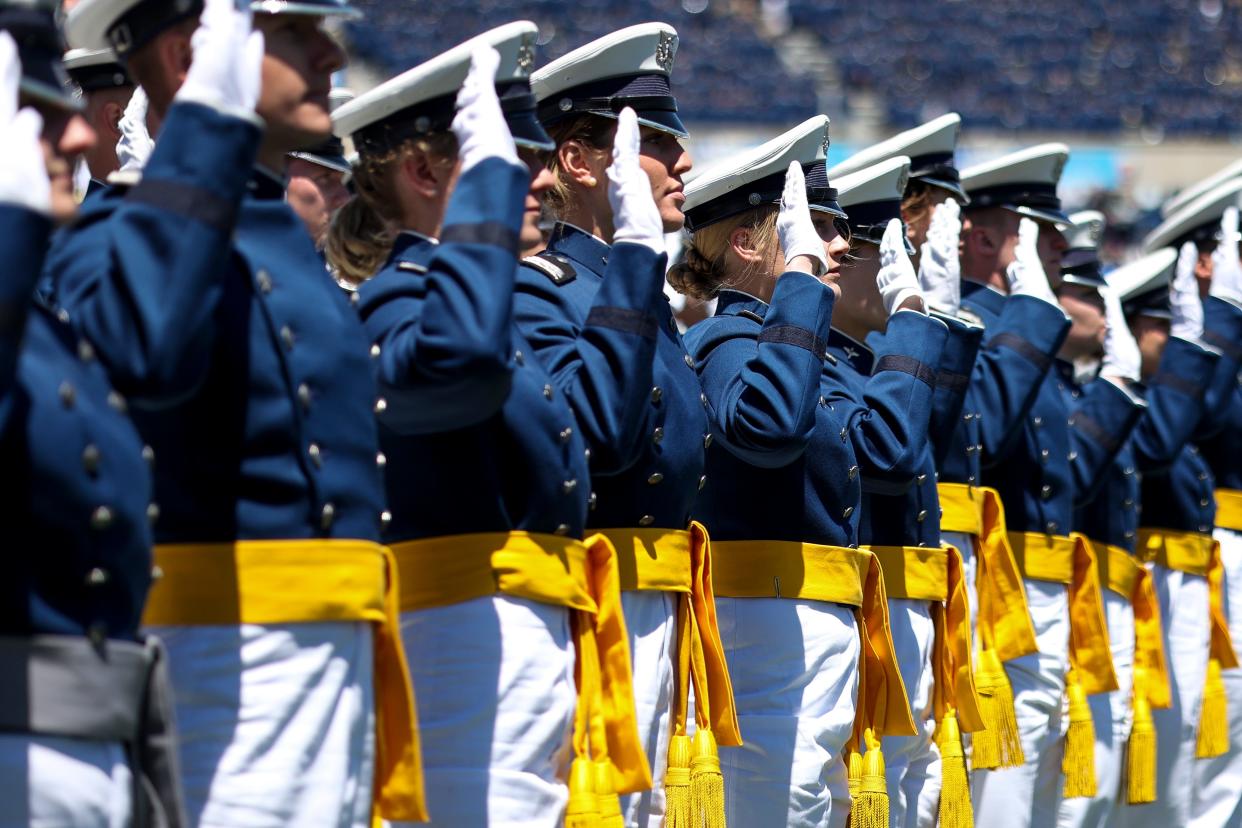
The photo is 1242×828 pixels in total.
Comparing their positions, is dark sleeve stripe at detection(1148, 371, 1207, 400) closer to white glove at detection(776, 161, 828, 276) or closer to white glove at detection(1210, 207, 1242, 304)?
white glove at detection(1210, 207, 1242, 304)

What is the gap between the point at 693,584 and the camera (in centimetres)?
423

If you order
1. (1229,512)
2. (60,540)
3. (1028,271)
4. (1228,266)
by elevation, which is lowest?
(60,540)

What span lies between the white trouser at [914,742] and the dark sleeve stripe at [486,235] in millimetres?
2095

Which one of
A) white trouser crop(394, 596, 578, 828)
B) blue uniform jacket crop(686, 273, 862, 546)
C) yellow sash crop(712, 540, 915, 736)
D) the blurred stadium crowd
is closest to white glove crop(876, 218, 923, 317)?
blue uniform jacket crop(686, 273, 862, 546)

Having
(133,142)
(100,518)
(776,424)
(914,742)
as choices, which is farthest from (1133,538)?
(100,518)

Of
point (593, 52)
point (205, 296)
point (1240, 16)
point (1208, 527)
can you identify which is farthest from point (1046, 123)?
point (205, 296)

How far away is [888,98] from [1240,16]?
6062 millimetres

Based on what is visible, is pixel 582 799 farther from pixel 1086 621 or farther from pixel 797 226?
pixel 1086 621

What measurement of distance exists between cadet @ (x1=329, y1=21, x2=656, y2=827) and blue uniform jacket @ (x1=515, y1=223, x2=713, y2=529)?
0.54 ft

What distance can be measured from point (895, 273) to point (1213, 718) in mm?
3097

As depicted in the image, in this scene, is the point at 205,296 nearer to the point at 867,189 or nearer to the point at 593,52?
the point at 593,52

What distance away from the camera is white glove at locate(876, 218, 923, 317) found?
509cm

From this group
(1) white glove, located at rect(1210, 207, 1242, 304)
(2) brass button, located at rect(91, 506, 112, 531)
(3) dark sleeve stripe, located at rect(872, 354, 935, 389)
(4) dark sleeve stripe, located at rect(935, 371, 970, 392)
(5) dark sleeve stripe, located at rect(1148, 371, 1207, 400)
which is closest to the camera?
(2) brass button, located at rect(91, 506, 112, 531)

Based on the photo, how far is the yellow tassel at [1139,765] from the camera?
671cm
